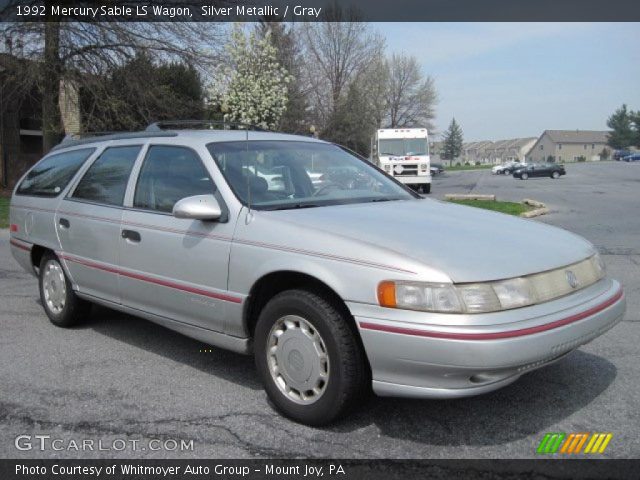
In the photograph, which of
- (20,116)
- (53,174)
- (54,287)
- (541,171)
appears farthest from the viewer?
(541,171)

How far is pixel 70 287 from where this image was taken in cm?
520

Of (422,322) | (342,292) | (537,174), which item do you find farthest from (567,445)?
(537,174)

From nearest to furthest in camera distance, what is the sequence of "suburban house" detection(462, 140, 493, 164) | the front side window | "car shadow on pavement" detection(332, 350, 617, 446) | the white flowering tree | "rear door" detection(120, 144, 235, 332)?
1. "car shadow on pavement" detection(332, 350, 617, 446)
2. "rear door" detection(120, 144, 235, 332)
3. the front side window
4. the white flowering tree
5. "suburban house" detection(462, 140, 493, 164)

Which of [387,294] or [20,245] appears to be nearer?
[387,294]

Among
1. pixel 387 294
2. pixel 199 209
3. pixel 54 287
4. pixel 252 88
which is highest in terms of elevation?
pixel 252 88

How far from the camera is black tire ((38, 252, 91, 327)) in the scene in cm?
521

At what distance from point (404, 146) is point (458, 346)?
24.5 metres

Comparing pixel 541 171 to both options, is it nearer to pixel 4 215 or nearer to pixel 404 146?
pixel 404 146

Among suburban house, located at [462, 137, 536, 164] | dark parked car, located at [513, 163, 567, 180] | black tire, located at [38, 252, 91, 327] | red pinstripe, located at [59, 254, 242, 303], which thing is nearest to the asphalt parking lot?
black tire, located at [38, 252, 91, 327]

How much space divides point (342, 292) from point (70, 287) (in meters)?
3.04

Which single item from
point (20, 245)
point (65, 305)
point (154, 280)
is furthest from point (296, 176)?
point (20, 245)

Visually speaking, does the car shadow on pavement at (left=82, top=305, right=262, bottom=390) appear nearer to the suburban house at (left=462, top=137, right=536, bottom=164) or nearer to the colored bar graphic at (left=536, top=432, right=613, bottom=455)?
the colored bar graphic at (left=536, top=432, right=613, bottom=455)

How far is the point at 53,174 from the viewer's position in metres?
5.61

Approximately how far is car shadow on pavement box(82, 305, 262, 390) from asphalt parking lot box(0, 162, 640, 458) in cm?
2
